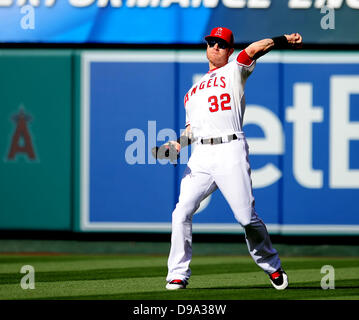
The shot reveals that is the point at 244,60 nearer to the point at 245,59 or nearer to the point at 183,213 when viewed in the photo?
the point at 245,59

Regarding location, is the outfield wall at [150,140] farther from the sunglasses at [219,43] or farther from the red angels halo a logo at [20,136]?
the sunglasses at [219,43]

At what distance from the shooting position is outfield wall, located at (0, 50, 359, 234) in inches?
439

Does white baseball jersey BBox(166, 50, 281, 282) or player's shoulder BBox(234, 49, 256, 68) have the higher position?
player's shoulder BBox(234, 49, 256, 68)

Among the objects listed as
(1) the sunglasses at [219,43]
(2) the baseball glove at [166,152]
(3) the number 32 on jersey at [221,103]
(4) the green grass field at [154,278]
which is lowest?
(4) the green grass field at [154,278]

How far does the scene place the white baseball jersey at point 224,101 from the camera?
7402 mm

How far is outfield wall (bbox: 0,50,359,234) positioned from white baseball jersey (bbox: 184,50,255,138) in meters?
3.60

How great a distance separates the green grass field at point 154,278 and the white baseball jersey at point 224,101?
4.59 ft

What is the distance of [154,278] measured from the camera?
338 inches

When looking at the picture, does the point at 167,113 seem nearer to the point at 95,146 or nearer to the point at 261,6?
the point at 95,146

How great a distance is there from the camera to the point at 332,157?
11148mm

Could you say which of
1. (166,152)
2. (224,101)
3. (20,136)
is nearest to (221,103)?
(224,101)

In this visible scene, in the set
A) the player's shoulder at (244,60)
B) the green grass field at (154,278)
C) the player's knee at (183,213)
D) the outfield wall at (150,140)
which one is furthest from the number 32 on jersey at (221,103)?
the outfield wall at (150,140)

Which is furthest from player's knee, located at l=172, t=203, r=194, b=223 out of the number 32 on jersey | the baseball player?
the number 32 on jersey

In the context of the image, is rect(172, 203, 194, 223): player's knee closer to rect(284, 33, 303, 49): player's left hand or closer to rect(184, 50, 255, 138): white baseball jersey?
rect(184, 50, 255, 138): white baseball jersey
